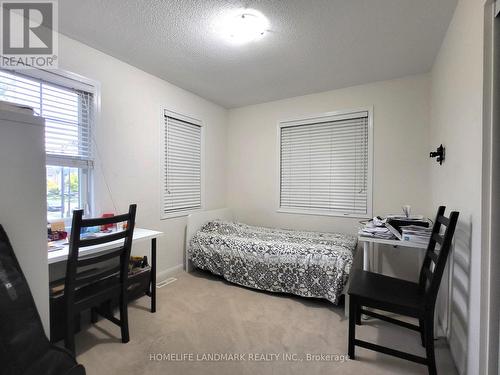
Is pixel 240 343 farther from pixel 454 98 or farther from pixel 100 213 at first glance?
pixel 454 98

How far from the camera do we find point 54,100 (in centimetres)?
204

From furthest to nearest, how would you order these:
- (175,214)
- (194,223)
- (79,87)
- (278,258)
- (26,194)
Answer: (194,223) → (175,214) → (278,258) → (79,87) → (26,194)

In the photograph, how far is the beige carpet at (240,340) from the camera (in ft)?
5.22

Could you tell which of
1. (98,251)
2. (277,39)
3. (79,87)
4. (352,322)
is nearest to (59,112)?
(79,87)

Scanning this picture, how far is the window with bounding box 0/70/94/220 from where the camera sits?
6.22 feet

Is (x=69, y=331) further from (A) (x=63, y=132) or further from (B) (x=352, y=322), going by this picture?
(B) (x=352, y=322)

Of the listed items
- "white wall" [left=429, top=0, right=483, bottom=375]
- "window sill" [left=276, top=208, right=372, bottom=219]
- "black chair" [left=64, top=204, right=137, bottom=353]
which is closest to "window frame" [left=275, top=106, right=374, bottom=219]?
"window sill" [left=276, top=208, right=372, bottom=219]

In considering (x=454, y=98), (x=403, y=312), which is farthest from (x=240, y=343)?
(x=454, y=98)

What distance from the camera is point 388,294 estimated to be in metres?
1.61

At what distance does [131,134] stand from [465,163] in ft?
9.38

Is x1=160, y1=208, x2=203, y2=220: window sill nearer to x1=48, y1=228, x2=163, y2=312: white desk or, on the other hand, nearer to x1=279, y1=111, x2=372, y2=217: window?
x1=48, y1=228, x2=163, y2=312: white desk

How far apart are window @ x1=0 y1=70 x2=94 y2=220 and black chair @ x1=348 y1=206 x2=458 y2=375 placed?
7.97 feet

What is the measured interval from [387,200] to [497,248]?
1.85 m

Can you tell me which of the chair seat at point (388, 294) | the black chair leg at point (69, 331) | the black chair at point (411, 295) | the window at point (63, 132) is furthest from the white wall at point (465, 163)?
the window at point (63, 132)
